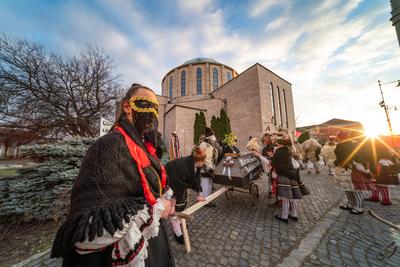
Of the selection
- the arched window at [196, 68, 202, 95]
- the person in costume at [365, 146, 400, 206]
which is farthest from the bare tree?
the arched window at [196, 68, 202, 95]

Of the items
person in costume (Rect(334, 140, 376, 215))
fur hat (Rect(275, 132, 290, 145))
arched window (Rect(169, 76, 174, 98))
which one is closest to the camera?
fur hat (Rect(275, 132, 290, 145))

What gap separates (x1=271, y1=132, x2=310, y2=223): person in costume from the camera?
3553mm

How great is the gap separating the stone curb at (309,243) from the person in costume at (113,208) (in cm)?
240

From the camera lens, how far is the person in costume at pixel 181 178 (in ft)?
9.68

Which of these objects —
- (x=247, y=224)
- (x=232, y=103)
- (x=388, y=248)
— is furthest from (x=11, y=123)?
(x=232, y=103)

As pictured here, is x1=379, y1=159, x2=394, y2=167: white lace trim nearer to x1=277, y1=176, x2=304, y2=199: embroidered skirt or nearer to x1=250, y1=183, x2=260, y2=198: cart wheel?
x1=277, y1=176, x2=304, y2=199: embroidered skirt

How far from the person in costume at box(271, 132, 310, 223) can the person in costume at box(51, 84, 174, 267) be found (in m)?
3.42

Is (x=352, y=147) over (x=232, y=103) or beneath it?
beneath

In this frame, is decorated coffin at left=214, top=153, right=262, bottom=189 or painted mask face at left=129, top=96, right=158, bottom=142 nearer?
painted mask face at left=129, top=96, right=158, bottom=142

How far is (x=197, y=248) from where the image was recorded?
2.72m

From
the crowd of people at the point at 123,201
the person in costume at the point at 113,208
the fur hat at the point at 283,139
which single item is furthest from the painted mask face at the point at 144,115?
the fur hat at the point at 283,139

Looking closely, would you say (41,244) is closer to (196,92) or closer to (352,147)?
(352,147)

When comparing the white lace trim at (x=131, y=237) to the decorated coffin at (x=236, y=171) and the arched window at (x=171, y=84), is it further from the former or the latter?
the arched window at (x=171, y=84)

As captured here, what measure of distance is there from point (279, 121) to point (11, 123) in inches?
1033
